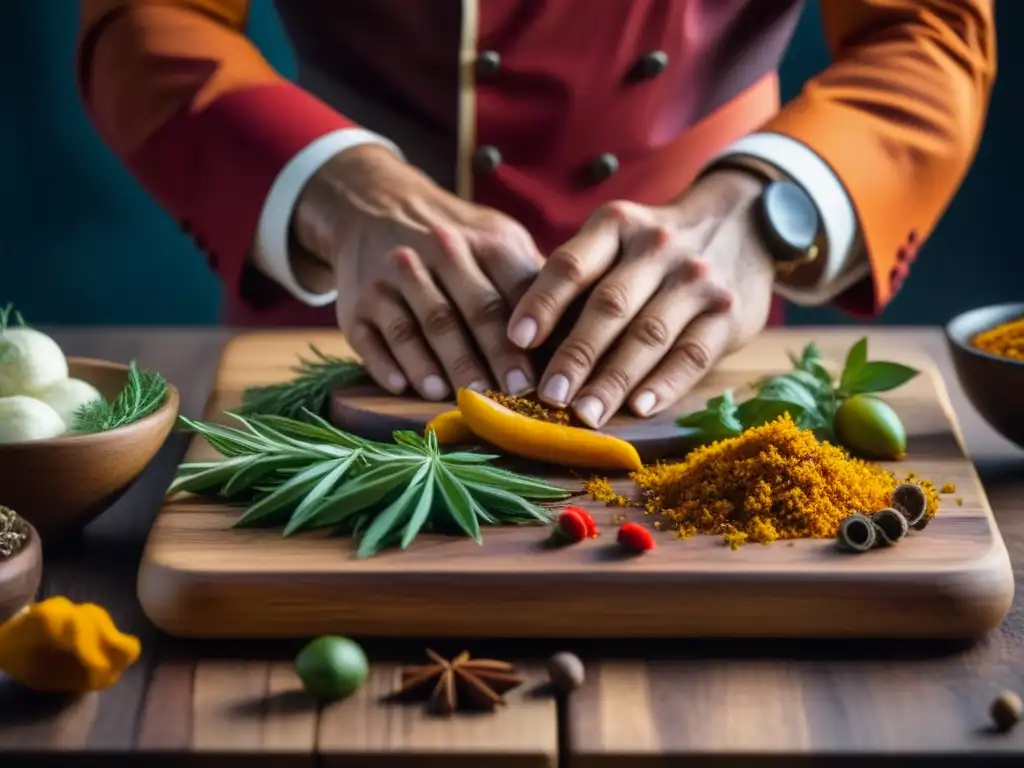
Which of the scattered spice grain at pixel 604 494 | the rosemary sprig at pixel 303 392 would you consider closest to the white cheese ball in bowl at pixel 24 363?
the rosemary sprig at pixel 303 392

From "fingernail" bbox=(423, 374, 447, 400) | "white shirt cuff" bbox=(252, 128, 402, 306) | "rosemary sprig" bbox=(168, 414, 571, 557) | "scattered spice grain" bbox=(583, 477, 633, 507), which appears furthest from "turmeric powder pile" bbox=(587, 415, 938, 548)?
"white shirt cuff" bbox=(252, 128, 402, 306)

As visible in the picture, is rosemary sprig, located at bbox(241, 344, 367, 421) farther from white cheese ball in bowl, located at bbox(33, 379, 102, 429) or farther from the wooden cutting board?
the wooden cutting board

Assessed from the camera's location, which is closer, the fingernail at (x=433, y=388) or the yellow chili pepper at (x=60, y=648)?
the yellow chili pepper at (x=60, y=648)

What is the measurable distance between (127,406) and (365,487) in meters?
0.28

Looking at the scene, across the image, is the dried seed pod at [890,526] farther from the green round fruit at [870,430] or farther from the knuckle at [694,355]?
the knuckle at [694,355]

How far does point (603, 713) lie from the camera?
41.1 inches

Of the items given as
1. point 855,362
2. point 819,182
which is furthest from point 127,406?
point 819,182

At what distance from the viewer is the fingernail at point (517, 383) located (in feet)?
5.11

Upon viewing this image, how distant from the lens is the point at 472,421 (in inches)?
57.4

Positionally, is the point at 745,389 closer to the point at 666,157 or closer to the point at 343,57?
the point at 666,157

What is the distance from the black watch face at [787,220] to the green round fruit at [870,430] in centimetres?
32

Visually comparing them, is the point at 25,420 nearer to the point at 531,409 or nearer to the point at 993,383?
the point at 531,409

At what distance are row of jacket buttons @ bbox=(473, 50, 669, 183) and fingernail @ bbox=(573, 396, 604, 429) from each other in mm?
625

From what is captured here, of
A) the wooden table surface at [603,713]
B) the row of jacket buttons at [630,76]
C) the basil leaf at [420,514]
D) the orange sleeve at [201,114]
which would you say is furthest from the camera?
the row of jacket buttons at [630,76]
